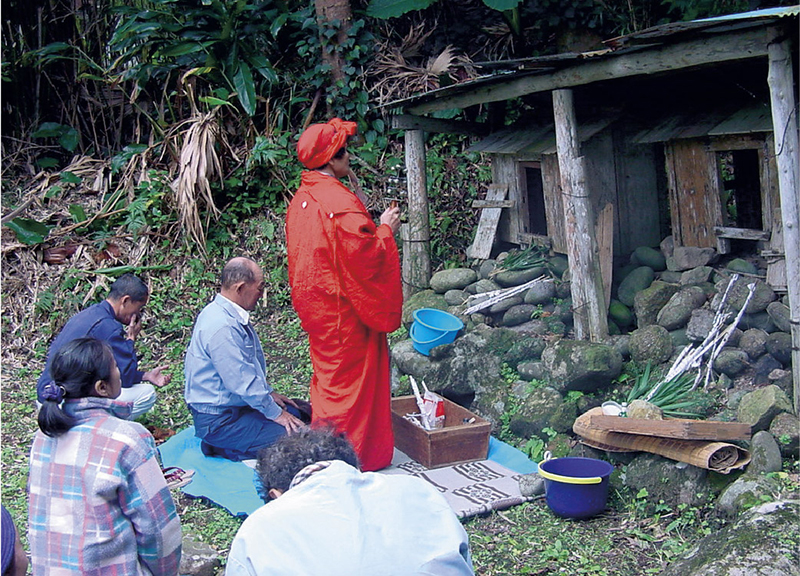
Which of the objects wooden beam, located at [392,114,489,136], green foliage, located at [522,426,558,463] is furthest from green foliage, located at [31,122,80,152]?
green foliage, located at [522,426,558,463]

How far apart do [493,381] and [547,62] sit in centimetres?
257

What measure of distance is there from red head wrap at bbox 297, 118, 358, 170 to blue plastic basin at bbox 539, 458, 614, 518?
249 centimetres

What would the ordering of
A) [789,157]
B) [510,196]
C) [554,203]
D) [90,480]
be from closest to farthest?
[90,480]
[789,157]
[554,203]
[510,196]

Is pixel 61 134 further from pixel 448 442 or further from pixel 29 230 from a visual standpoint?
pixel 448 442

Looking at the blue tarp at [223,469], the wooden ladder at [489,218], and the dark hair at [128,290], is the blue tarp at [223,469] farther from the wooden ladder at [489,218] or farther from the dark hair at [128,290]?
the wooden ladder at [489,218]

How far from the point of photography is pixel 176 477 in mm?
5473

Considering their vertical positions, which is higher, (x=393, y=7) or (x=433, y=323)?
(x=393, y=7)

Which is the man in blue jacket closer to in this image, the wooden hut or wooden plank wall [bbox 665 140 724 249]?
the wooden hut

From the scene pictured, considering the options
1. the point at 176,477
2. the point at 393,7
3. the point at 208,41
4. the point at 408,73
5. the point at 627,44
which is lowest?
the point at 176,477

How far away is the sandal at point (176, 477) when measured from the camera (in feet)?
17.8

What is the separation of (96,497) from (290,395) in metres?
4.82

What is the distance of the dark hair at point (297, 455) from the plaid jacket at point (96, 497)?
2.44 ft

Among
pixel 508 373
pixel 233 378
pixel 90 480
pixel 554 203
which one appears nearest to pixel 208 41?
pixel 554 203

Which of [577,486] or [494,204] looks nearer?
[577,486]
